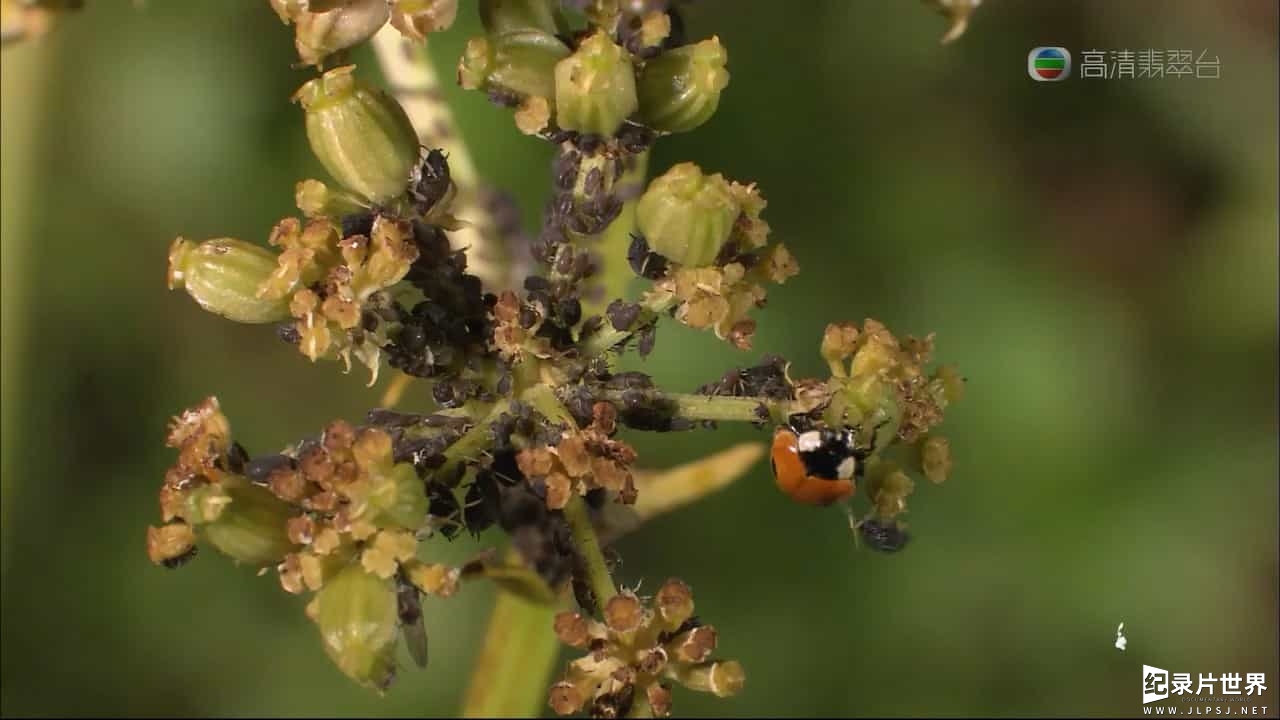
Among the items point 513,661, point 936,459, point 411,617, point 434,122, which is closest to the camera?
point 411,617

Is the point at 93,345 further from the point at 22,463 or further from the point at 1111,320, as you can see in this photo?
the point at 1111,320

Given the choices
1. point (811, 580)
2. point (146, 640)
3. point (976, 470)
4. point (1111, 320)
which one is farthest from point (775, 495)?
point (146, 640)

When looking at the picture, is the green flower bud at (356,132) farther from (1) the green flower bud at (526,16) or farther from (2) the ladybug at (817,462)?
(2) the ladybug at (817,462)

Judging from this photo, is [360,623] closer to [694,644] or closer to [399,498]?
[399,498]

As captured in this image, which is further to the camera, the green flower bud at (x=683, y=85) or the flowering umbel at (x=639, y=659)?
the green flower bud at (x=683, y=85)

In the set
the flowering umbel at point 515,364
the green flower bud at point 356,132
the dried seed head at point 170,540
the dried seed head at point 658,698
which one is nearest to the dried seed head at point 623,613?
the flowering umbel at point 515,364

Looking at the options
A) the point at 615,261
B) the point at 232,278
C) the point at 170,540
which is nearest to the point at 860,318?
the point at 615,261
